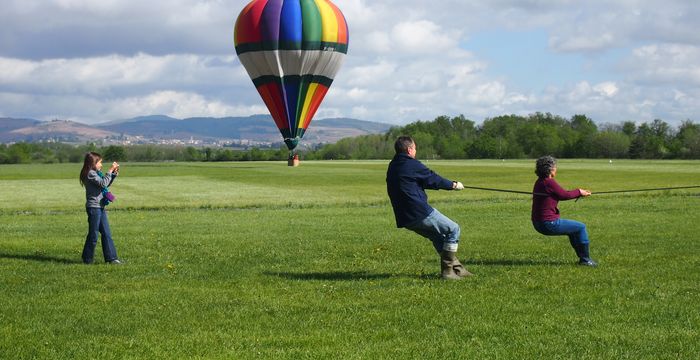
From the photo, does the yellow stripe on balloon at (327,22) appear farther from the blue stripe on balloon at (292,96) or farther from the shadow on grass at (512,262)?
the shadow on grass at (512,262)

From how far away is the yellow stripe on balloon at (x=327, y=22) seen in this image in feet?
162

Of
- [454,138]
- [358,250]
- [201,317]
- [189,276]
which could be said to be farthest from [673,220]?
[454,138]

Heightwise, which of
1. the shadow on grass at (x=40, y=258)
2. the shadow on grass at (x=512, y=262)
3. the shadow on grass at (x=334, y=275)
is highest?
the shadow on grass at (x=512, y=262)

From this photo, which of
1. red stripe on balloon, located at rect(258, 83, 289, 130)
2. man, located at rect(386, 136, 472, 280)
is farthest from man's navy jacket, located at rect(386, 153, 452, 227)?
red stripe on balloon, located at rect(258, 83, 289, 130)

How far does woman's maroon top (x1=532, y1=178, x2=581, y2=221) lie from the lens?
13844 millimetres

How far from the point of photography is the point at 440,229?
13062 millimetres

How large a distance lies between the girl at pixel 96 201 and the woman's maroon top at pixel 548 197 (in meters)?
7.57

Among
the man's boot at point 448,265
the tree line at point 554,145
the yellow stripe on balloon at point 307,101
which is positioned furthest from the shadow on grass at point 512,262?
the tree line at point 554,145

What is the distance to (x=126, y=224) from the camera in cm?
2602

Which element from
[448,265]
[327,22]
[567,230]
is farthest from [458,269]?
[327,22]

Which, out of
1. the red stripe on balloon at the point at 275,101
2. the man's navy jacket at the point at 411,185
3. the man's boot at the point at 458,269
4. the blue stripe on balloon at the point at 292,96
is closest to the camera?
the man's navy jacket at the point at 411,185

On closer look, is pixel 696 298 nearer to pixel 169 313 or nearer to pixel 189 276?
pixel 169 313

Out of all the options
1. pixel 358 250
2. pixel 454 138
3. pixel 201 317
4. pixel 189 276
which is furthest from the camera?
pixel 454 138

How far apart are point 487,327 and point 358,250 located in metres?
8.07
